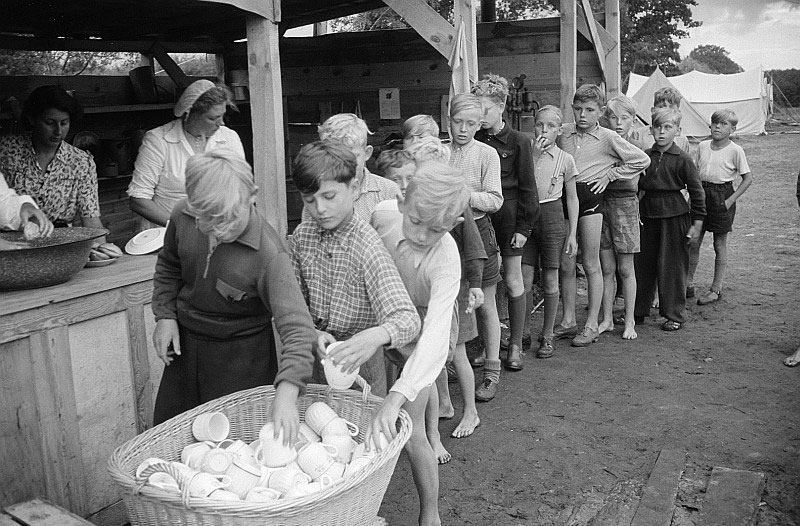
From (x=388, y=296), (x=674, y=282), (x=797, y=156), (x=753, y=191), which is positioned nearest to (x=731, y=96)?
(x=797, y=156)

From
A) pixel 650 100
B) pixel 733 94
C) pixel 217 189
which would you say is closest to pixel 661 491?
pixel 217 189

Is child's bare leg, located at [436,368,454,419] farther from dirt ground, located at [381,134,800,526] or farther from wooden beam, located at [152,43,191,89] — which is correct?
wooden beam, located at [152,43,191,89]

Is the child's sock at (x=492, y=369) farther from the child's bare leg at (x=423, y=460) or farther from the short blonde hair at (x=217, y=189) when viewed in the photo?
the short blonde hair at (x=217, y=189)

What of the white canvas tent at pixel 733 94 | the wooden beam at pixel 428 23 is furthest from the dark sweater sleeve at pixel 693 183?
the white canvas tent at pixel 733 94

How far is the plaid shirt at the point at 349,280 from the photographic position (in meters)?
2.49

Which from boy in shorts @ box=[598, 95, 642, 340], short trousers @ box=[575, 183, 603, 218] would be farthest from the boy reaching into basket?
boy in shorts @ box=[598, 95, 642, 340]

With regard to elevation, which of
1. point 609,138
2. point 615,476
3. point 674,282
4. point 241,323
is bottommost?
point 615,476

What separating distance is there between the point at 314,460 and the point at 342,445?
0.13 meters

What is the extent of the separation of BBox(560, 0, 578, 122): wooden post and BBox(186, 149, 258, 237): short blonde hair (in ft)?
18.5

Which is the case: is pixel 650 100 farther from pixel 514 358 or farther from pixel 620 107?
pixel 514 358

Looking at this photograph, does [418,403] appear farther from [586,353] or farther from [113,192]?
[113,192]

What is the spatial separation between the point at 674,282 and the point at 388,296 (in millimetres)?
4192

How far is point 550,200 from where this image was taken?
5156 millimetres

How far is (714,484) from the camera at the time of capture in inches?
138
